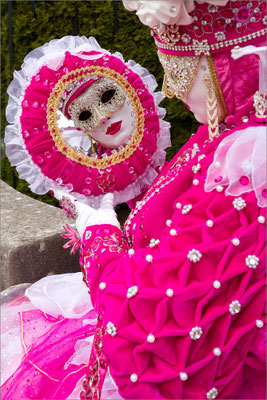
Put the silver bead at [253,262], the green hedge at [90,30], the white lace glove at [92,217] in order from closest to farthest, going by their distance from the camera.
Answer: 1. the silver bead at [253,262]
2. the white lace glove at [92,217]
3. the green hedge at [90,30]

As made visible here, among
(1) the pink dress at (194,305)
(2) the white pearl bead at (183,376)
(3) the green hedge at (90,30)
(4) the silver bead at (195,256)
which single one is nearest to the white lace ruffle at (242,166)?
(1) the pink dress at (194,305)

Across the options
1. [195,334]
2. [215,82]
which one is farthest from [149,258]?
[215,82]

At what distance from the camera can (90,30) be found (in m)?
3.25

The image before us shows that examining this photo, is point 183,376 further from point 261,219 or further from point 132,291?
point 261,219

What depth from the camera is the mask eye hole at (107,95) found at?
1781 mm

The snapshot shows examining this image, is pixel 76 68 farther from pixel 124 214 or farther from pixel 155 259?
pixel 124 214

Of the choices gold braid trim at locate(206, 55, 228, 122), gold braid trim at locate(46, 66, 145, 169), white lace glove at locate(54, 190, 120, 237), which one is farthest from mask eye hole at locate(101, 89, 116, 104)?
gold braid trim at locate(206, 55, 228, 122)

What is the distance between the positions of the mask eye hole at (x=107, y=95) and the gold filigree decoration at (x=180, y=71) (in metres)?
0.45

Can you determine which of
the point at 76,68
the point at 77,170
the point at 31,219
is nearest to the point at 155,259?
the point at 77,170

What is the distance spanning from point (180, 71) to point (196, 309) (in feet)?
1.92

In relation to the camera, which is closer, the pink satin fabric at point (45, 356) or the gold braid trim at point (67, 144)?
the pink satin fabric at point (45, 356)

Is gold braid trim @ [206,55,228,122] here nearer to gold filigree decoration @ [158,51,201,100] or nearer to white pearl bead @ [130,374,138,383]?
gold filigree decoration @ [158,51,201,100]

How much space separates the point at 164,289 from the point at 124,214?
153 cm

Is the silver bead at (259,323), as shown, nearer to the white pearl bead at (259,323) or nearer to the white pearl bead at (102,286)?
the white pearl bead at (259,323)
